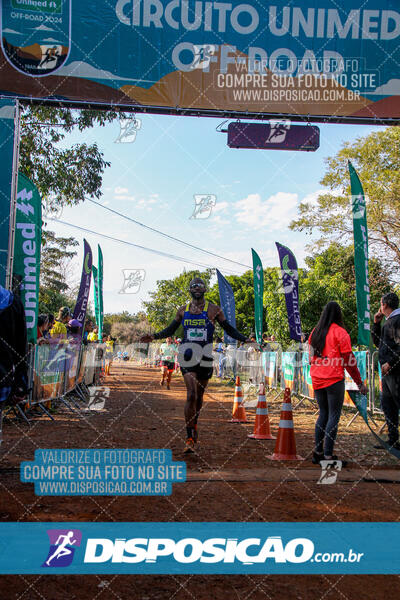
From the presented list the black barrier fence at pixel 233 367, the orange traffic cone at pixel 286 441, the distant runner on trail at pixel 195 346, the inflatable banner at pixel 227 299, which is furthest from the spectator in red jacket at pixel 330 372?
the inflatable banner at pixel 227 299

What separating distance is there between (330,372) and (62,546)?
3584 millimetres

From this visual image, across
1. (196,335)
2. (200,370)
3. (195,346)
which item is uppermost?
(196,335)

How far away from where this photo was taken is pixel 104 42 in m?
7.74

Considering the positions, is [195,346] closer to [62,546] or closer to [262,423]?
[262,423]

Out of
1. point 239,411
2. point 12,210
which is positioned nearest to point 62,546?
point 12,210

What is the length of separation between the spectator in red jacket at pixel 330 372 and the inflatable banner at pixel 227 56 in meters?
3.85

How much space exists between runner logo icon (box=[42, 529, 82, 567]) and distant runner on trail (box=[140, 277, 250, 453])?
9.13ft

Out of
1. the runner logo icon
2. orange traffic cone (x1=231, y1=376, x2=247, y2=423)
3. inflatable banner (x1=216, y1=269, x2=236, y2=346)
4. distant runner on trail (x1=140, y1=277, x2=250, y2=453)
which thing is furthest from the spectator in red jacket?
inflatable banner (x1=216, y1=269, x2=236, y2=346)

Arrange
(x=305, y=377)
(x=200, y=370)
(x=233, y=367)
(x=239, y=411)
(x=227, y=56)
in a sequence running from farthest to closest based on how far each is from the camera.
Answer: (x=233, y=367) → (x=305, y=377) → (x=239, y=411) → (x=227, y=56) → (x=200, y=370)

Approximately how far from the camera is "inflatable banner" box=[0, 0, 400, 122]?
25.2 ft

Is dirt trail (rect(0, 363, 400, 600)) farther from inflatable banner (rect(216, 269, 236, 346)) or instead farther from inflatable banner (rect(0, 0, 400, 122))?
inflatable banner (rect(216, 269, 236, 346))

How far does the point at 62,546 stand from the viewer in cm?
308

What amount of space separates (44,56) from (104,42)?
3.03 ft

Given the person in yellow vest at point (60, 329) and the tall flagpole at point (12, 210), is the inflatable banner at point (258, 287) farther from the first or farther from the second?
the tall flagpole at point (12, 210)
